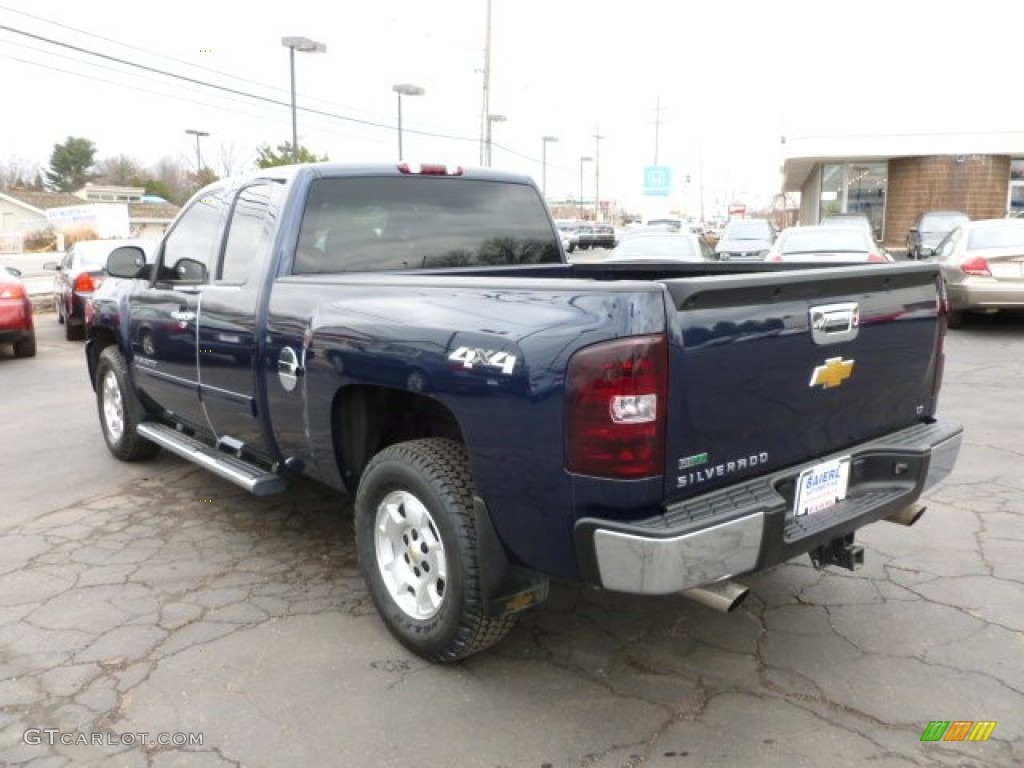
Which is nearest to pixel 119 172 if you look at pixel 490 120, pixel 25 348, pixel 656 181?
pixel 656 181

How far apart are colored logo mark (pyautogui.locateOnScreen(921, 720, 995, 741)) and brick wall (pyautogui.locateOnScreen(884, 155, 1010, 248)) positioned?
28.4 metres

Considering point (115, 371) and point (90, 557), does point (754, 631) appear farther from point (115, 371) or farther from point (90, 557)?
point (115, 371)

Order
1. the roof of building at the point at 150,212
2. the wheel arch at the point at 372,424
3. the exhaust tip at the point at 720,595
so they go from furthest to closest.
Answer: the roof of building at the point at 150,212 < the wheel arch at the point at 372,424 < the exhaust tip at the point at 720,595

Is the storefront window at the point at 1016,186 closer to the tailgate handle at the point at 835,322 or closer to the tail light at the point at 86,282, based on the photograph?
the tail light at the point at 86,282

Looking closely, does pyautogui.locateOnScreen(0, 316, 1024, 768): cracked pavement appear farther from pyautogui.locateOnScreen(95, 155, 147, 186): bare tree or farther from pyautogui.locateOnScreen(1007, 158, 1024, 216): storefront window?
pyautogui.locateOnScreen(95, 155, 147, 186): bare tree

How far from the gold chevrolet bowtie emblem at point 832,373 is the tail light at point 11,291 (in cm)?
1127

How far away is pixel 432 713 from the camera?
9.86ft

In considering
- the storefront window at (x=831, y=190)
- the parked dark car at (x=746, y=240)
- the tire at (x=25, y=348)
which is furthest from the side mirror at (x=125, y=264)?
the storefront window at (x=831, y=190)

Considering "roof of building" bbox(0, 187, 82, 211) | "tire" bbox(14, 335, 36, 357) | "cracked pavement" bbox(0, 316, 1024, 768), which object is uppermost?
"roof of building" bbox(0, 187, 82, 211)

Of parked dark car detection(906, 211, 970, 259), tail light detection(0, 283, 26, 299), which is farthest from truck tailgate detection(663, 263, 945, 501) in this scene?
parked dark car detection(906, 211, 970, 259)

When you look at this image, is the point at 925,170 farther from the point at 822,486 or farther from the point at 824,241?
the point at 822,486

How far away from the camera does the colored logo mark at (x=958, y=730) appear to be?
2.81m

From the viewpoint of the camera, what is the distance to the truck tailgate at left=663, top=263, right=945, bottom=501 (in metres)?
2.63

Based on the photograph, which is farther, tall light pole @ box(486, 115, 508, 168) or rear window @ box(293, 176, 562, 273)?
tall light pole @ box(486, 115, 508, 168)
